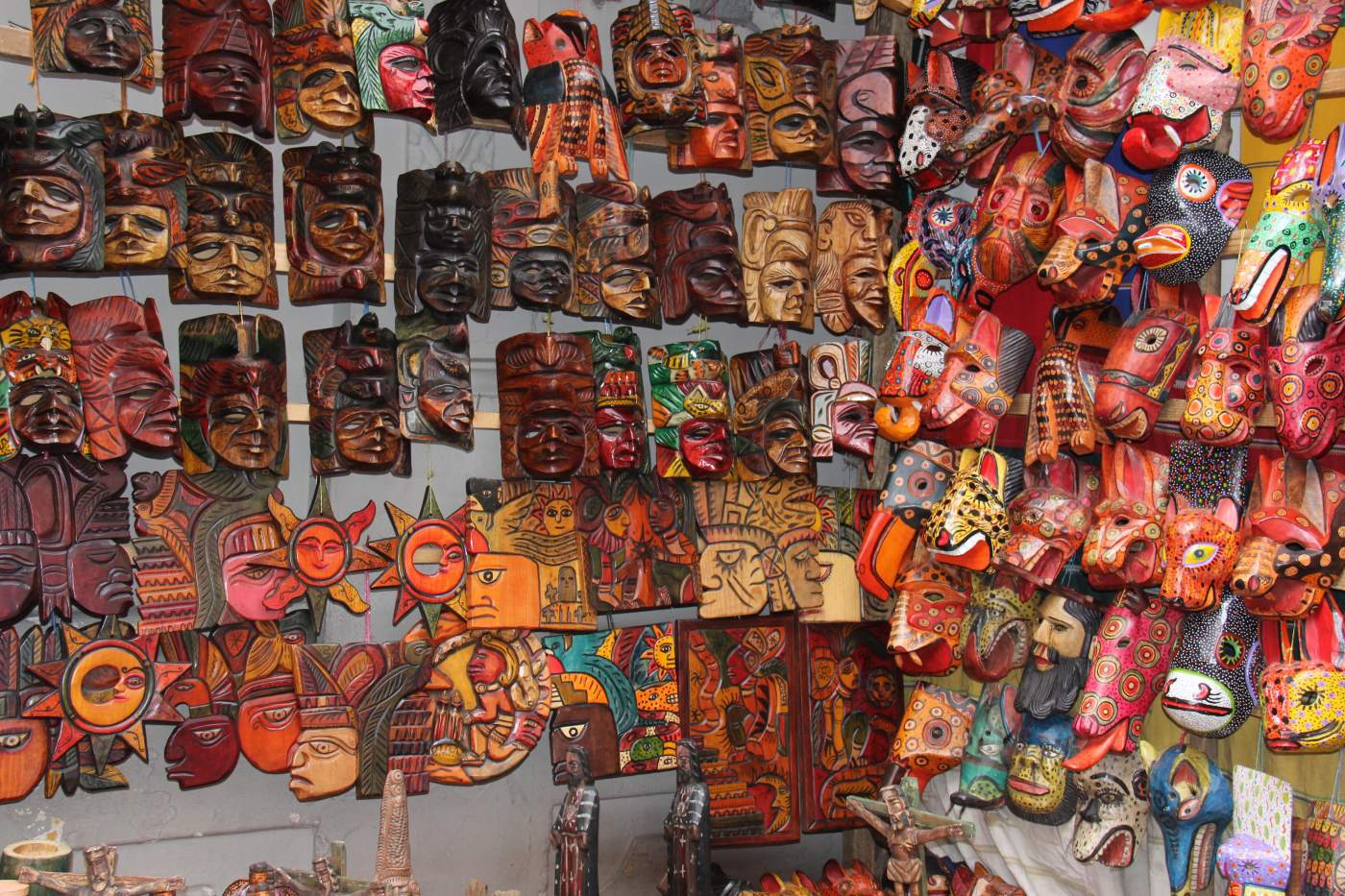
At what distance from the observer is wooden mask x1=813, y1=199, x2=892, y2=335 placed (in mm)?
4523

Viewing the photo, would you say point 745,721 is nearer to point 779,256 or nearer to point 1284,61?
point 779,256

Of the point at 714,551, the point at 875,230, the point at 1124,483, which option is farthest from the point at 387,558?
the point at 1124,483

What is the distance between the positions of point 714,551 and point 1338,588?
192 centimetres

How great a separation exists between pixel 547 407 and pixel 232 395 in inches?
35.1

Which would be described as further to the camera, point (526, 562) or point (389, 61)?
point (526, 562)

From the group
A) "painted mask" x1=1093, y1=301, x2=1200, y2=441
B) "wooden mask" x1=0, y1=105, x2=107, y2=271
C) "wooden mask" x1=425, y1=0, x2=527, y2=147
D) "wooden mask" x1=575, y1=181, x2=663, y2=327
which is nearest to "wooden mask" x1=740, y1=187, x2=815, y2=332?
"wooden mask" x1=575, y1=181, x2=663, y2=327

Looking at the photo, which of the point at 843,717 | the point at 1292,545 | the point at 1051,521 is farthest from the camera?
the point at 843,717

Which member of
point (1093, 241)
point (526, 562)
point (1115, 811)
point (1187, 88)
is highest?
point (1187, 88)

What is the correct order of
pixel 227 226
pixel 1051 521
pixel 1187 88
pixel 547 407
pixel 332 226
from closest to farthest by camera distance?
pixel 1187 88, pixel 1051 521, pixel 227 226, pixel 332 226, pixel 547 407

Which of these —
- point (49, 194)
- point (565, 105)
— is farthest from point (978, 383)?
point (49, 194)

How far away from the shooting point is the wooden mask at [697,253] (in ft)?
14.5

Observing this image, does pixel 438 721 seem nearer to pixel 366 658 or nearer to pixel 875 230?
pixel 366 658

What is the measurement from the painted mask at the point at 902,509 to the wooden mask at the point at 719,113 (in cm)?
110

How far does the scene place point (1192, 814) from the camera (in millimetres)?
3359
